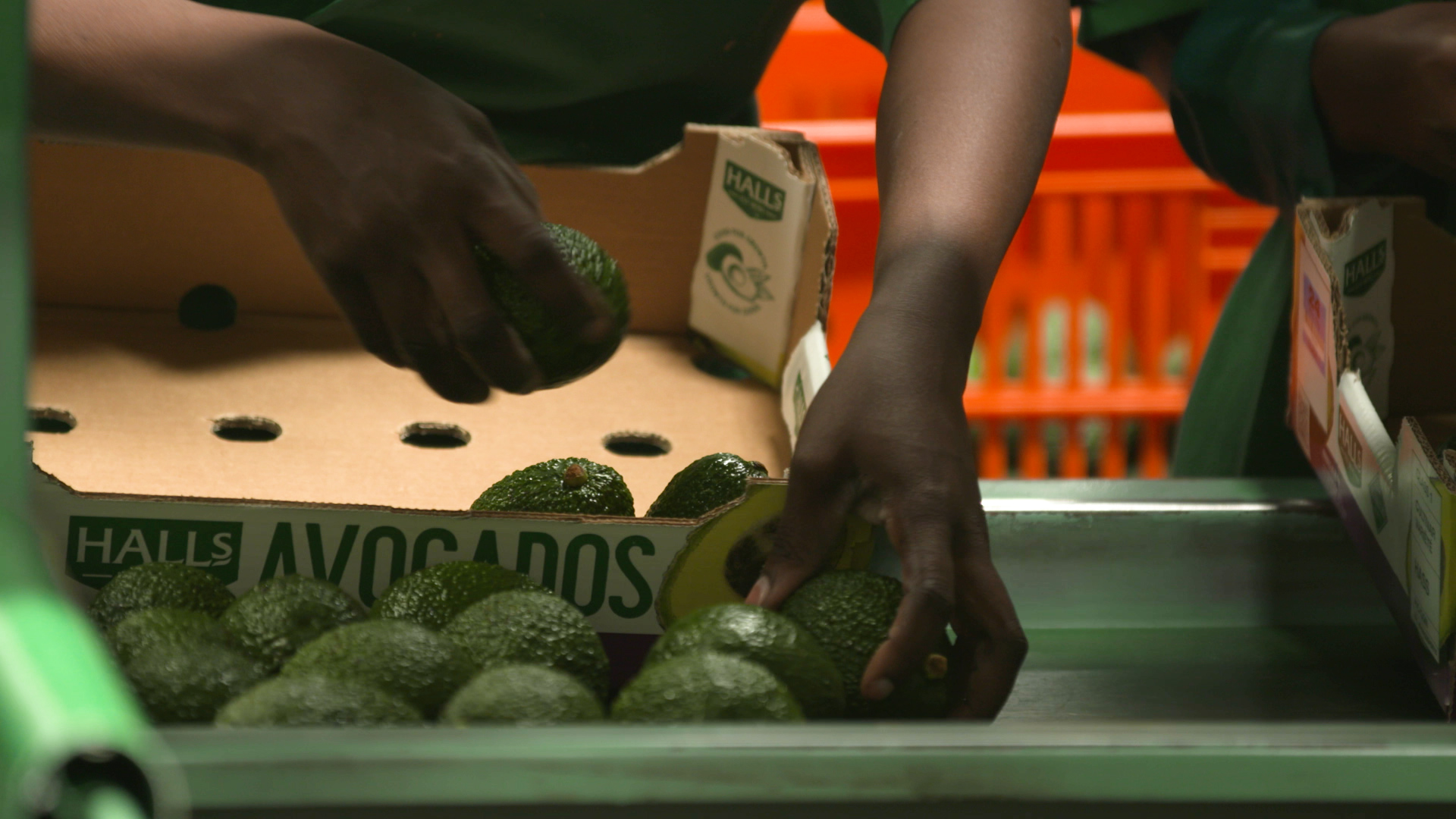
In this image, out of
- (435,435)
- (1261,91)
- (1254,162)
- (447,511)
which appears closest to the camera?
(447,511)

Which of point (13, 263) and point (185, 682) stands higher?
point (13, 263)

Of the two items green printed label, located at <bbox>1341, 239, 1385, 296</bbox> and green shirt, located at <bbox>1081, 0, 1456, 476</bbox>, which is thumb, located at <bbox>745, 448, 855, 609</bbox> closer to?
green printed label, located at <bbox>1341, 239, 1385, 296</bbox>

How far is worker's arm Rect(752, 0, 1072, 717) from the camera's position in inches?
35.9

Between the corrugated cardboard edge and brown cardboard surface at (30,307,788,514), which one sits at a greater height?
the corrugated cardboard edge

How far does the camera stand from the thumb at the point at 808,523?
3.15 feet

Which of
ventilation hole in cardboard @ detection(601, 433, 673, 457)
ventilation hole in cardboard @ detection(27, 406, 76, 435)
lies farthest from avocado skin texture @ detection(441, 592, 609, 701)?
ventilation hole in cardboard @ detection(27, 406, 76, 435)

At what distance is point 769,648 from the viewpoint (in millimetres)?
809

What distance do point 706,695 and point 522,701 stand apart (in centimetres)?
10

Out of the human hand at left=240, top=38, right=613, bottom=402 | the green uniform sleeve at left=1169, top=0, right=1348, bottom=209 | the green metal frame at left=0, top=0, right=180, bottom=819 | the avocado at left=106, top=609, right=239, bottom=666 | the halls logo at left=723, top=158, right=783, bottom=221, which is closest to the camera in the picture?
the green metal frame at left=0, top=0, right=180, bottom=819

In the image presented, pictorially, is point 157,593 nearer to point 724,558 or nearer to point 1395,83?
point 724,558

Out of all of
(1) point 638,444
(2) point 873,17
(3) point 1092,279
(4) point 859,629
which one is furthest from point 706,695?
(3) point 1092,279

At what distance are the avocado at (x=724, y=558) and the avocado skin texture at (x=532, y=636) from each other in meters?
0.15

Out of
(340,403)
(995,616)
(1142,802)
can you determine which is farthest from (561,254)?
(340,403)

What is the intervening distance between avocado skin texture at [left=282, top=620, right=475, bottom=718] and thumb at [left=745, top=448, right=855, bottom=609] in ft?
0.84
